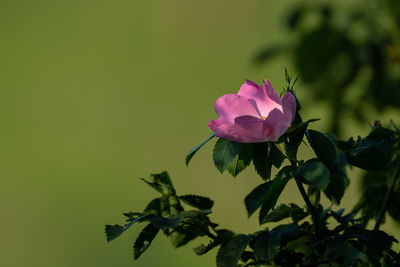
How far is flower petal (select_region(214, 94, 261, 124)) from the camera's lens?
0.50 meters

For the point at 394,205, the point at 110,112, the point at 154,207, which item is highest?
the point at 110,112

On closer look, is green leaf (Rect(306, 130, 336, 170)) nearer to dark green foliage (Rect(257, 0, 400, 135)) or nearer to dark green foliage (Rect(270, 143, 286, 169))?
dark green foliage (Rect(270, 143, 286, 169))

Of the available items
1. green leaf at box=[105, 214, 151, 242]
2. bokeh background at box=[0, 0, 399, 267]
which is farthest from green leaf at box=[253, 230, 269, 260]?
bokeh background at box=[0, 0, 399, 267]

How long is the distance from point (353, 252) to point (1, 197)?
4.25 meters

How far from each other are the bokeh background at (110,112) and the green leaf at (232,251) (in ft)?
8.51

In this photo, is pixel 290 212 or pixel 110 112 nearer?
pixel 290 212

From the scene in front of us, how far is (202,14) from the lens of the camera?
20.1ft

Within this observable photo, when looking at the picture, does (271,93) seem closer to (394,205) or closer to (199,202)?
(199,202)

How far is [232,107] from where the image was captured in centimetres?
50

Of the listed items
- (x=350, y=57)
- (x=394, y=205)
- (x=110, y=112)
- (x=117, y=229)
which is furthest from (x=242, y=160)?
(x=110, y=112)

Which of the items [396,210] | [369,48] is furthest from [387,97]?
[396,210]

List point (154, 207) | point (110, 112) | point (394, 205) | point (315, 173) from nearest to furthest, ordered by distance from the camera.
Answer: point (315, 173) < point (154, 207) < point (394, 205) < point (110, 112)

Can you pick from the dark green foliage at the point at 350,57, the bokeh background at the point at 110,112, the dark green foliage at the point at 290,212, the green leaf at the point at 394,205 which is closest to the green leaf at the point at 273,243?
the dark green foliage at the point at 290,212

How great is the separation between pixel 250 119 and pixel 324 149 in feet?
0.22
